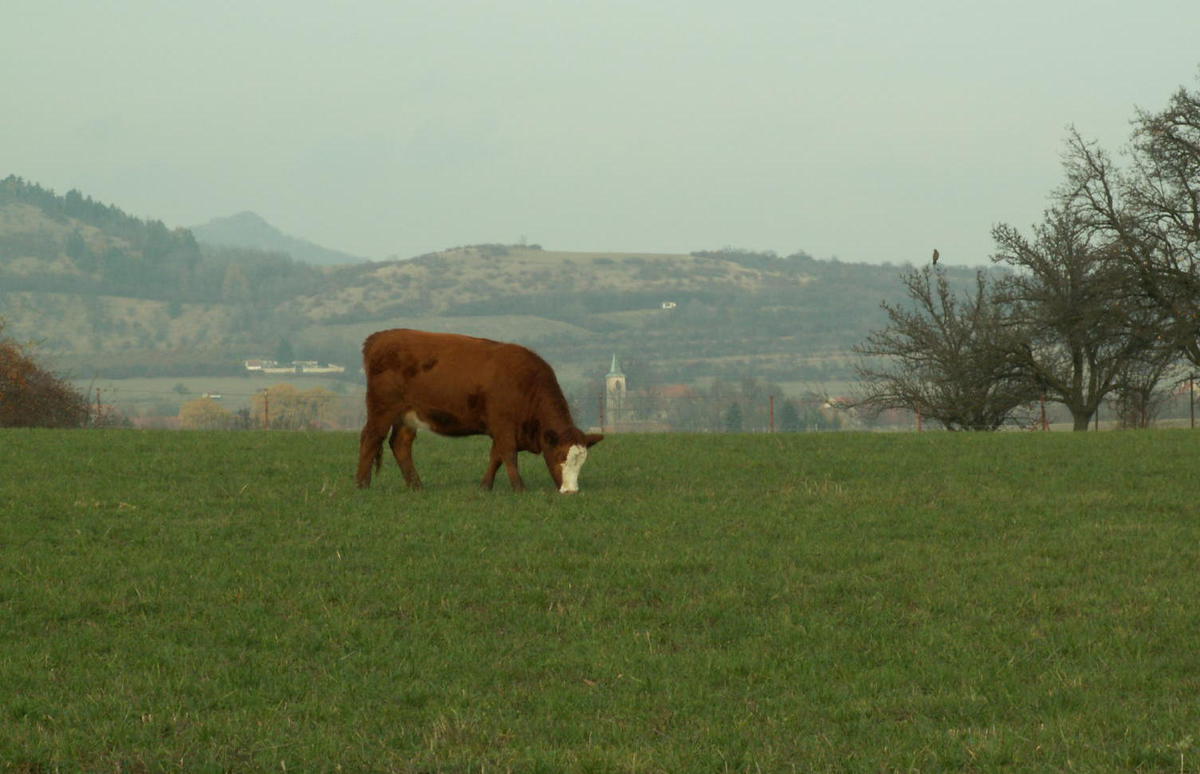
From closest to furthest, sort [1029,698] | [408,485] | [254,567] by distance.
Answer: [1029,698] → [254,567] → [408,485]

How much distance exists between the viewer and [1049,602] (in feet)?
35.4

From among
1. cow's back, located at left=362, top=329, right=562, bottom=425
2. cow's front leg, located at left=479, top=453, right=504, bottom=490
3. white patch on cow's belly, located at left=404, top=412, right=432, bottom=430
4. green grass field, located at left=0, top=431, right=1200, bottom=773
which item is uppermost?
cow's back, located at left=362, top=329, right=562, bottom=425

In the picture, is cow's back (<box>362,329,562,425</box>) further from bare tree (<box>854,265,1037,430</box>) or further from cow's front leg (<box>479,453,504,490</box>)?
bare tree (<box>854,265,1037,430</box>)

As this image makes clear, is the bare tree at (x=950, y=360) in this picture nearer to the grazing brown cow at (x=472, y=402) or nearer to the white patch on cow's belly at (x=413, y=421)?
the grazing brown cow at (x=472, y=402)

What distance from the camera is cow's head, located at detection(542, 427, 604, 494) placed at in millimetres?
17266

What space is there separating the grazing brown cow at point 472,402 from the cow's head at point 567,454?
0.04 feet

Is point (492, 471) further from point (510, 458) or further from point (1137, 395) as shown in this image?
point (1137, 395)

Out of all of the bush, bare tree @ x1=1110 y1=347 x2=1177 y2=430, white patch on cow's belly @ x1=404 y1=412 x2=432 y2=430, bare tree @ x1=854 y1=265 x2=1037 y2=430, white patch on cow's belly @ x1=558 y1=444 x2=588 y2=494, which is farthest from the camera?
bare tree @ x1=854 y1=265 x2=1037 y2=430

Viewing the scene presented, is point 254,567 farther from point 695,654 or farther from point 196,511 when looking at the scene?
point 695,654

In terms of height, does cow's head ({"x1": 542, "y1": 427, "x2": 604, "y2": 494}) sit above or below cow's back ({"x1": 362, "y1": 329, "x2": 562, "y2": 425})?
below

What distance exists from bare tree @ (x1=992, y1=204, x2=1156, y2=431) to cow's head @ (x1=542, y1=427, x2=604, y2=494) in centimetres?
3161

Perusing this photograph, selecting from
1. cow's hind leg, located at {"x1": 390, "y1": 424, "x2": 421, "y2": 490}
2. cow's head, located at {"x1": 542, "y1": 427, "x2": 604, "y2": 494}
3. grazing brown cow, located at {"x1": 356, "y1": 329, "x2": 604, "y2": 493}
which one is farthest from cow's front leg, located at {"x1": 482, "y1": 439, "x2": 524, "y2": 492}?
cow's hind leg, located at {"x1": 390, "y1": 424, "x2": 421, "y2": 490}

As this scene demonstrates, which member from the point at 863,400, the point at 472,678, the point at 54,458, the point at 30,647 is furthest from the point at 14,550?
the point at 863,400

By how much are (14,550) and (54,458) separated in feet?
29.7
